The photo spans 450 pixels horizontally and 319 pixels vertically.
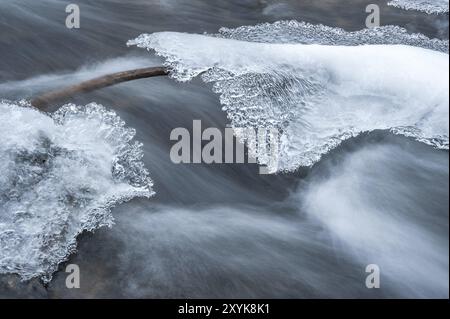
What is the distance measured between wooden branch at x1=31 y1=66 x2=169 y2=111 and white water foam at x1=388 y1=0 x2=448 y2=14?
12.0 feet

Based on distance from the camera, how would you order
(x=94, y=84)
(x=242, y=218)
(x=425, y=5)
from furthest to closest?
(x=425, y=5)
(x=94, y=84)
(x=242, y=218)

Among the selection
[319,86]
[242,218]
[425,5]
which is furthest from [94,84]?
[425,5]

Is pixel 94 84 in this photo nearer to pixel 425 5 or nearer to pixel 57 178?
pixel 57 178

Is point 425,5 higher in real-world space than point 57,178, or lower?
higher

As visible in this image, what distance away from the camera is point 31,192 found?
4.23 m

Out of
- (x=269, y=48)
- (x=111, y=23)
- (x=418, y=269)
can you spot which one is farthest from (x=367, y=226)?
(x=111, y=23)

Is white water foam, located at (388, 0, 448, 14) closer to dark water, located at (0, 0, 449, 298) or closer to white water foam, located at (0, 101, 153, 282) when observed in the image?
dark water, located at (0, 0, 449, 298)

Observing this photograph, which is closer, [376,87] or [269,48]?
[376,87]

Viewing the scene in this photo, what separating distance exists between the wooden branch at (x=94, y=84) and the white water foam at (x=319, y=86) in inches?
10.2

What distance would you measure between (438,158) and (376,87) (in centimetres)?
100

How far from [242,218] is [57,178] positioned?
1.63 m

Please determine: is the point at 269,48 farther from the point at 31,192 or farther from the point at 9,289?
the point at 9,289

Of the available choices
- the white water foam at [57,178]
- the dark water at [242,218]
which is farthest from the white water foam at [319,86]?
the white water foam at [57,178]

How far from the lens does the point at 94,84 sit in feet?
17.7
